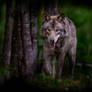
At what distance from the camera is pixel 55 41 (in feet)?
28.9

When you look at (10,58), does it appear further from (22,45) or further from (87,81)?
(87,81)

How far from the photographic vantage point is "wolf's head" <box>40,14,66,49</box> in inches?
347


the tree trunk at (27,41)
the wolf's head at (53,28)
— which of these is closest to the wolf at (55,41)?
the wolf's head at (53,28)

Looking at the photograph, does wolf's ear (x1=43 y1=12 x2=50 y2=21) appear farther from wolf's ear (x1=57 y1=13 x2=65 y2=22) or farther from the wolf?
wolf's ear (x1=57 y1=13 x2=65 y2=22)

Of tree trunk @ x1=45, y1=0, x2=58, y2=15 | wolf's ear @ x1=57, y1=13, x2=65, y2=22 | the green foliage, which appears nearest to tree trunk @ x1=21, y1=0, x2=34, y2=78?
wolf's ear @ x1=57, y1=13, x2=65, y2=22

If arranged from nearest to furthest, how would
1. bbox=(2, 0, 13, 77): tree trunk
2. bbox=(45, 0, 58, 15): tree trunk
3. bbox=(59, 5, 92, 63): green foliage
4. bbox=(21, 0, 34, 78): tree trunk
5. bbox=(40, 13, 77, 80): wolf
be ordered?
bbox=(21, 0, 34, 78): tree trunk, bbox=(2, 0, 13, 77): tree trunk, bbox=(40, 13, 77, 80): wolf, bbox=(45, 0, 58, 15): tree trunk, bbox=(59, 5, 92, 63): green foliage

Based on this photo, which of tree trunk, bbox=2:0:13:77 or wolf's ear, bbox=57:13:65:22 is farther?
wolf's ear, bbox=57:13:65:22

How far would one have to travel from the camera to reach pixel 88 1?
15320 millimetres

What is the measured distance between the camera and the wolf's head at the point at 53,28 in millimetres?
8820

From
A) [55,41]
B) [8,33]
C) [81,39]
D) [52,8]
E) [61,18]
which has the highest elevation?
[52,8]

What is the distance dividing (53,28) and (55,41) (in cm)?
27

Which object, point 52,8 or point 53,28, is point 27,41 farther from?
point 52,8

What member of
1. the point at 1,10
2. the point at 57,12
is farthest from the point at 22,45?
the point at 1,10

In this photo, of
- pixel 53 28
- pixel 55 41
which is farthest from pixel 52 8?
pixel 55 41
